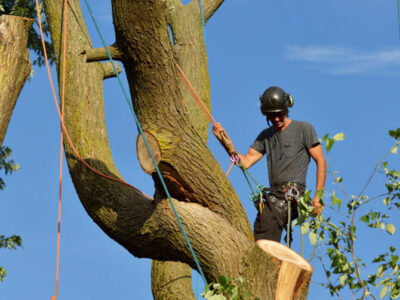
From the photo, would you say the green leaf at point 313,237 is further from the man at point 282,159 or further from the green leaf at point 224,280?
the man at point 282,159

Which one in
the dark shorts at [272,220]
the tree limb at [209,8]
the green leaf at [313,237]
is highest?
the tree limb at [209,8]

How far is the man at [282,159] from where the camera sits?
241 inches

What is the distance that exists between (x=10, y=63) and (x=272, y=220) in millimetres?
2921

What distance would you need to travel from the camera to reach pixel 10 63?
667 centimetres

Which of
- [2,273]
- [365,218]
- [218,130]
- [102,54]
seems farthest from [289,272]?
[2,273]

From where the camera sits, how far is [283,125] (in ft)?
21.2

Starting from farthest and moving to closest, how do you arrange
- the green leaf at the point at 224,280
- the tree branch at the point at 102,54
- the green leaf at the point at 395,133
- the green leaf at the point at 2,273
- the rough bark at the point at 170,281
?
the green leaf at the point at 2,273 → the rough bark at the point at 170,281 → the tree branch at the point at 102,54 → the green leaf at the point at 395,133 → the green leaf at the point at 224,280

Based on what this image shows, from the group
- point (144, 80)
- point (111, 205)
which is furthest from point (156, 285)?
point (144, 80)

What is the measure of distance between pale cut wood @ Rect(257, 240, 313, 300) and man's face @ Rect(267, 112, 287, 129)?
1.61 meters

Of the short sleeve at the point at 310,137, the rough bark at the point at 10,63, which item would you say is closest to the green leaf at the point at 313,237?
the short sleeve at the point at 310,137

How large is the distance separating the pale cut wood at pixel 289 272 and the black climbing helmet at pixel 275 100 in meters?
1.61

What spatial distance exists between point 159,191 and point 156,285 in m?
2.02

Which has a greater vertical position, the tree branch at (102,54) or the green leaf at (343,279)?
the tree branch at (102,54)

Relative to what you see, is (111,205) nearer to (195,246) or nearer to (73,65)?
(195,246)
